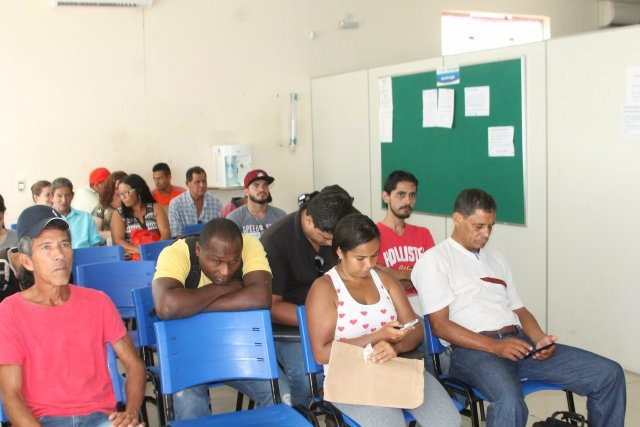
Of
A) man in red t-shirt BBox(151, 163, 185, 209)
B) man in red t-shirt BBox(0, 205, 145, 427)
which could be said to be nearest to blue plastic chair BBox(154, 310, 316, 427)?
man in red t-shirt BBox(0, 205, 145, 427)

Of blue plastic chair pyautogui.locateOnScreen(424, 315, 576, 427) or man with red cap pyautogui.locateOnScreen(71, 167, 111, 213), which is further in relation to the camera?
man with red cap pyautogui.locateOnScreen(71, 167, 111, 213)

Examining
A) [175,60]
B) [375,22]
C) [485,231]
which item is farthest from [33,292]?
[375,22]

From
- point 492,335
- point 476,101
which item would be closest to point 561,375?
point 492,335

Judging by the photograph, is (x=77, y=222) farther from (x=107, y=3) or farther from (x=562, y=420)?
(x=562, y=420)

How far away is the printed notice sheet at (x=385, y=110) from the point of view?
6.86 metres

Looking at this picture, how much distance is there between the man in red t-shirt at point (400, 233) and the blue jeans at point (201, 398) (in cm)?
129

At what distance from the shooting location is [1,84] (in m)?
6.64

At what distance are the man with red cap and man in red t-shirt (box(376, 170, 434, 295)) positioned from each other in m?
3.42

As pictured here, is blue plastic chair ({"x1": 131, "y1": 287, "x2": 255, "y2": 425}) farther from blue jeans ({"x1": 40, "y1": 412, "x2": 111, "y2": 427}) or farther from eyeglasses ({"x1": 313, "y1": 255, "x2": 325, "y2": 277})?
eyeglasses ({"x1": 313, "y1": 255, "x2": 325, "y2": 277})

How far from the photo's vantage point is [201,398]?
3.01 meters

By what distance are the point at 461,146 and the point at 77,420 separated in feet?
13.8

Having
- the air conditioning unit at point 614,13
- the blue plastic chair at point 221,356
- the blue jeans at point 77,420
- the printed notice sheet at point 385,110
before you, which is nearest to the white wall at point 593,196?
the printed notice sheet at point 385,110

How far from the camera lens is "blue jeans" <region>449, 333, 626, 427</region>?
3031 mm

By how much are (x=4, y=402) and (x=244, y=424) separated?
2.75ft
